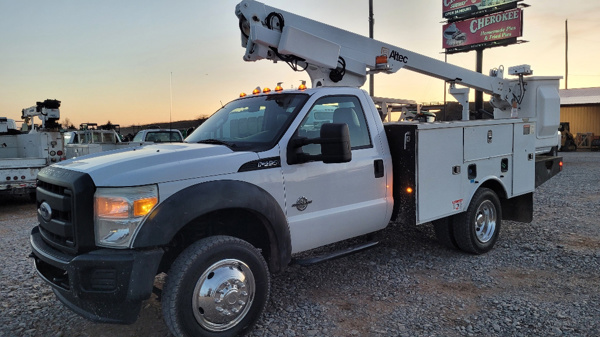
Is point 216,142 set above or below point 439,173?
above

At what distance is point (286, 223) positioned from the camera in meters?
3.75

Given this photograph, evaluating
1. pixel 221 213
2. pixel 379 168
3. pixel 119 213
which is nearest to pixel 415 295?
pixel 379 168

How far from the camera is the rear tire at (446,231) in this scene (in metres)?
5.61

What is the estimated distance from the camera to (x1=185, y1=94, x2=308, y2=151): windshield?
396cm

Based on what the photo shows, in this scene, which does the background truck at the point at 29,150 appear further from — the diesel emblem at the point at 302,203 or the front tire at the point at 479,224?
the front tire at the point at 479,224

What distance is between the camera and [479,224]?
5.80 m

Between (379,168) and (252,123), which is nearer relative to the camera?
(252,123)

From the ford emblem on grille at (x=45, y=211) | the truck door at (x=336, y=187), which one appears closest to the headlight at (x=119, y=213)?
the ford emblem on grille at (x=45, y=211)

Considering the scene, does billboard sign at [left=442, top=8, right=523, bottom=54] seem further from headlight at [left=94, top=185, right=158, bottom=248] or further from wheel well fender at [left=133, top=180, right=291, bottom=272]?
headlight at [left=94, top=185, right=158, bottom=248]

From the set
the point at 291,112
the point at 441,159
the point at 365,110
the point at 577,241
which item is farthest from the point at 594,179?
the point at 291,112

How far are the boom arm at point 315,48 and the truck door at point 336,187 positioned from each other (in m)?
1.02

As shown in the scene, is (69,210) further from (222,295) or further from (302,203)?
(302,203)

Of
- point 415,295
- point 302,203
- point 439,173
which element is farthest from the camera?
point 439,173

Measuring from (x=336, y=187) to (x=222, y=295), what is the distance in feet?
4.90
